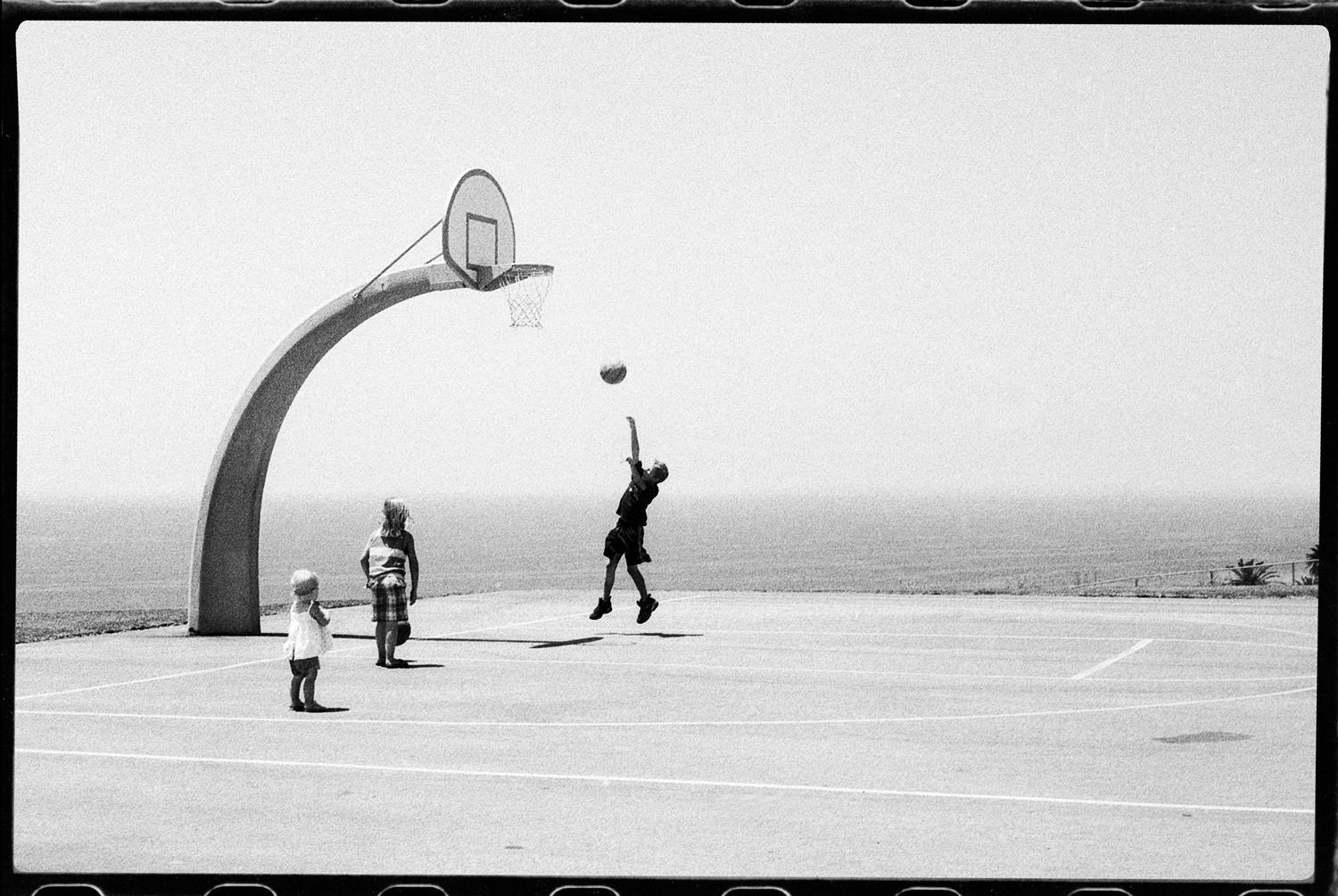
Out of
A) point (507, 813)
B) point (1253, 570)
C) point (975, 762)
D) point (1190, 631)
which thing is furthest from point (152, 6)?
point (1253, 570)

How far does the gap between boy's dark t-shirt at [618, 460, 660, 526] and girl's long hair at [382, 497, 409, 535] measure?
11.8 feet

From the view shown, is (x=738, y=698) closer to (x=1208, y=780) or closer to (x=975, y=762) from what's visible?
(x=975, y=762)

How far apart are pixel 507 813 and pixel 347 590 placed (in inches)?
3055

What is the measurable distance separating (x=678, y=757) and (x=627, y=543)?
7.20 meters

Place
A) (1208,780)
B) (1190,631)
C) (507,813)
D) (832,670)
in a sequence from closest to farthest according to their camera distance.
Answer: (507,813)
(1208,780)
(832,670)
(1190,631)

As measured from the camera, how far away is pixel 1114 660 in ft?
46.1

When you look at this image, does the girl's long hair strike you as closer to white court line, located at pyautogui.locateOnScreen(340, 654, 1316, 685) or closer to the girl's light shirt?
white court line, located at pyautogui.locateOnScreen(340, 654, 1316, 685)

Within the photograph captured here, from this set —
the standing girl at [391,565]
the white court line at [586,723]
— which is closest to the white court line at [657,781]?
the white court line at [586,723]

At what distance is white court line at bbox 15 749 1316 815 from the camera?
7691 mm

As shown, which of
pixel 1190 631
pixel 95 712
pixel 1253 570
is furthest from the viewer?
pixel 1253 570

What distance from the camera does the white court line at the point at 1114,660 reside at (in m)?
13.1

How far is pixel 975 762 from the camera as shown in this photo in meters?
8.85

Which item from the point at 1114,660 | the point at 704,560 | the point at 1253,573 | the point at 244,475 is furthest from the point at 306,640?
the point at 704,560

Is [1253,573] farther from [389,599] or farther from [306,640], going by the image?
[306,640]
